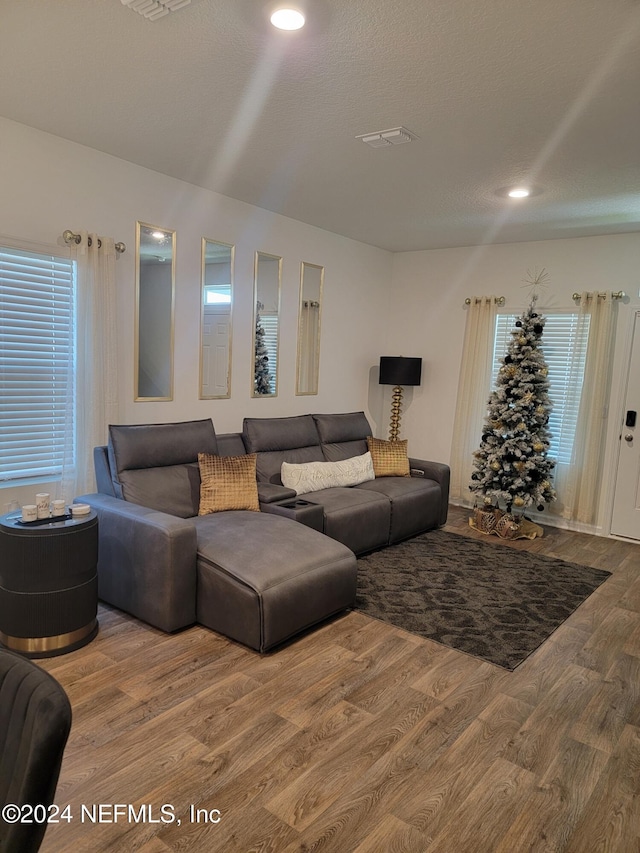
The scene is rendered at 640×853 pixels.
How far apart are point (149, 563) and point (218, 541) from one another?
1.29 ft

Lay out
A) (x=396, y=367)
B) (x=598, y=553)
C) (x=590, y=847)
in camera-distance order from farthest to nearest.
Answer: (x=396, y=367)
(x=598, y=553)
(x=590, y=847)

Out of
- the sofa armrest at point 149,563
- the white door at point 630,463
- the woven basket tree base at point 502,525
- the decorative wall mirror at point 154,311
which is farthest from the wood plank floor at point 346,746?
the white door at point 630,463

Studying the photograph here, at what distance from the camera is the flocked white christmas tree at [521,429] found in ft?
17.3

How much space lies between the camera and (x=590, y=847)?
1.86 m

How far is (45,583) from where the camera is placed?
2.78 metres

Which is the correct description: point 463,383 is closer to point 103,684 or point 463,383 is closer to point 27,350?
point 27,350

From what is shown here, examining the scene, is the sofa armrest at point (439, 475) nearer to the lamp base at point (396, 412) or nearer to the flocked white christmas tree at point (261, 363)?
the lamp base at point (396, 412)

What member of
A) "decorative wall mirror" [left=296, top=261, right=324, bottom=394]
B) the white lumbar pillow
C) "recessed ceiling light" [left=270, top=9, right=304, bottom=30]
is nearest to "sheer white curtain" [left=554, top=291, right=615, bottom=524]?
the white lumbar pillow

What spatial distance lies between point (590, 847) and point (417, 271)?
18.8ft

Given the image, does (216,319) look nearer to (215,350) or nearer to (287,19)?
(215,350)

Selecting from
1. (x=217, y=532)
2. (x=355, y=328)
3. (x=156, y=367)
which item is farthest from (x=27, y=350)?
(x=355, y=328)

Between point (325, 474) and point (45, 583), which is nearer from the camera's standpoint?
point (45, 583)

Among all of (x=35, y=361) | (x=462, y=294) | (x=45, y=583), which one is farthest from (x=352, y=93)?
(x=462, y=294)

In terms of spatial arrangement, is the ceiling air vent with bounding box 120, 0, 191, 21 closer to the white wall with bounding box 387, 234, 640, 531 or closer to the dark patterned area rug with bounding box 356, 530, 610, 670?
the dark patterned area rug with bounding box 356, 530, 610, 670
